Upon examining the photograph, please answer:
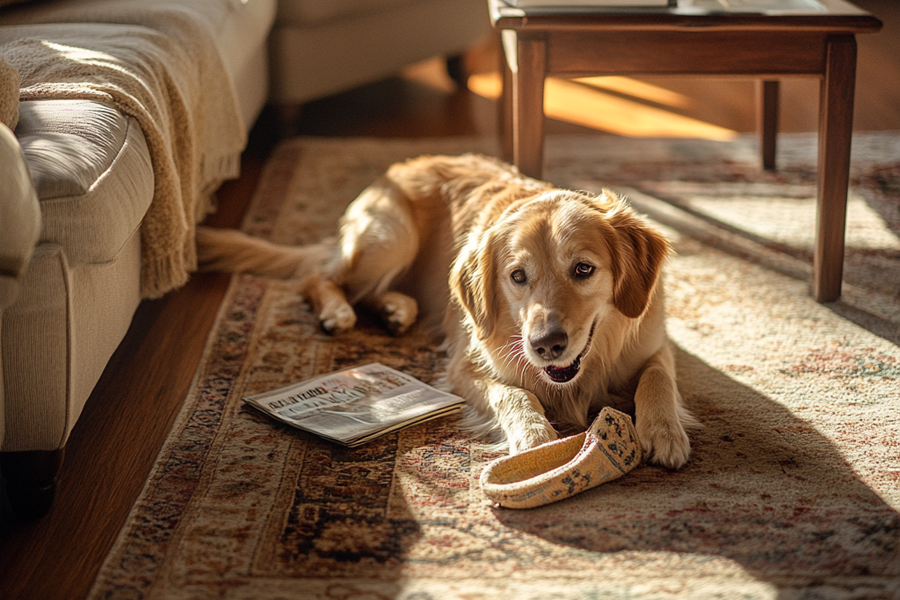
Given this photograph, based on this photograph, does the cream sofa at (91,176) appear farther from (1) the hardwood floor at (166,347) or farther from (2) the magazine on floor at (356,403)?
(2) the magazine on floor at (356,403)

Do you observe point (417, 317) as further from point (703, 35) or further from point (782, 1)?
point (782, 1)

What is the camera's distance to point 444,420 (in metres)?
1.93

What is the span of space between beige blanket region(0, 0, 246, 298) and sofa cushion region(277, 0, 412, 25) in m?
1.18

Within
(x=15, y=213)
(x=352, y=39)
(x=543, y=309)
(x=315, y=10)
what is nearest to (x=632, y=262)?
(x=543, y=309)

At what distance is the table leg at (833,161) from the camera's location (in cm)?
227

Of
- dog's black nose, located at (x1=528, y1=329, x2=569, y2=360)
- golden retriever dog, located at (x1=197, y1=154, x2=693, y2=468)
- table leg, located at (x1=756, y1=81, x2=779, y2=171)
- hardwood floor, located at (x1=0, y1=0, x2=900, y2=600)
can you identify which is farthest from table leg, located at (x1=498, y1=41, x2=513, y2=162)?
dog's black nose, located at (x1=528, y1=329, x2=569, y2=360)

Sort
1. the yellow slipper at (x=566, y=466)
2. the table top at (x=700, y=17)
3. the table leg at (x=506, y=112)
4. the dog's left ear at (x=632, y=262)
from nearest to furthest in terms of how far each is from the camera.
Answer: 1. the yellow slipper at (x=566, y=466)
2. the dog's left ear at (x=632, y=262)
3. the table top at (x=700, y=17)
4. the table leg at (x=506, y=112)

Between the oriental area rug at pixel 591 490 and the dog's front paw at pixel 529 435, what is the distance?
9cm

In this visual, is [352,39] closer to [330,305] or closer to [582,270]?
[330,305]

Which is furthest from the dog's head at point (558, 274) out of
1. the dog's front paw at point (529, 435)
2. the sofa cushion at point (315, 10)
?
the sofa cushion at point (315, 10)

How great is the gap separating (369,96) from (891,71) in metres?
3.17

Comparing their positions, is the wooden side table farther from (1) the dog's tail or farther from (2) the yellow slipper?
(2) the yellow slipper

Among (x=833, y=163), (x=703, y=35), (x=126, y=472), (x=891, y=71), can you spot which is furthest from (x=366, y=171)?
(x=891, y=71)

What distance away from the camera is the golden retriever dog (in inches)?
68.4
